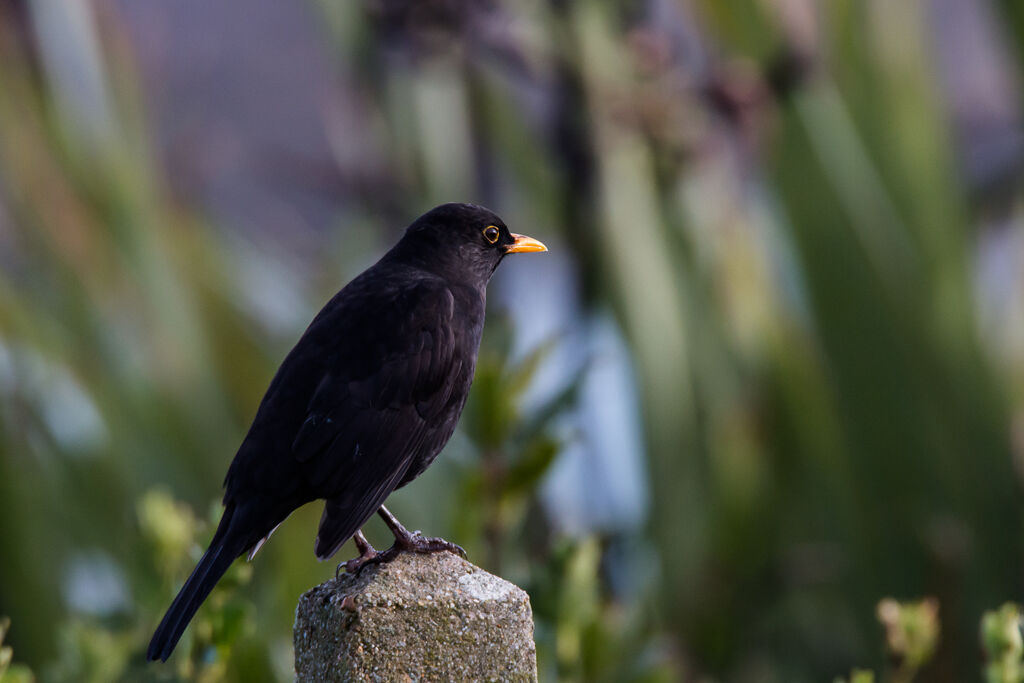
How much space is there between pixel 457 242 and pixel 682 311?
321cm

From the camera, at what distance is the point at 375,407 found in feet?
6.62

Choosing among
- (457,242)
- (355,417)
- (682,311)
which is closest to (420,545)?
(355,417)

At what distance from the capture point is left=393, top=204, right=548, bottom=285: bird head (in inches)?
94.7

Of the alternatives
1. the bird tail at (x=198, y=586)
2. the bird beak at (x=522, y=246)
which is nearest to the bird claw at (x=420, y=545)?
the bird tail at (x=198, y=586)

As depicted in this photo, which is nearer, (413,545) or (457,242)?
(413,545)

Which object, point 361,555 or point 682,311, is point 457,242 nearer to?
point 361,555

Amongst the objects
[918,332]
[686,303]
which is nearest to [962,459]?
[918,332]

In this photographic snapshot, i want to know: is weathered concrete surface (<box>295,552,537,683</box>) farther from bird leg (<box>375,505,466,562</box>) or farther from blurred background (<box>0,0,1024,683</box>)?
blurred background (<box>0,0,1024,683</box>)

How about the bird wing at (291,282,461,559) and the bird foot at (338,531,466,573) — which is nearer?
the bird foot at (338,531,466,573)

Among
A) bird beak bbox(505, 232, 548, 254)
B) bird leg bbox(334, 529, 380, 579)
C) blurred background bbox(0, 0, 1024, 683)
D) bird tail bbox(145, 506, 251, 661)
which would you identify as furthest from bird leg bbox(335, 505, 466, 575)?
blurred background bbox(0, 0, 1024, 683)

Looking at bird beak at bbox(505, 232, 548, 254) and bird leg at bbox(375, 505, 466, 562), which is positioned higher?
bird beak at bbox(505, 232, 548, 254)

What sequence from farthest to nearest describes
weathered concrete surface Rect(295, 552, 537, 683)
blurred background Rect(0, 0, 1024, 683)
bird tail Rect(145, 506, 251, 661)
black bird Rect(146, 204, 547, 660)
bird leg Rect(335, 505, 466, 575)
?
blurred background Rect(0, 0, 1024, 683) < black bird Rect(146, 204, 547, 660) < bird leg Rect(335, 505, 466, 575) < bird tail Rect(145, 506, 251, 661) < weathered concrete surface Rect(295, 552, 537, 683)

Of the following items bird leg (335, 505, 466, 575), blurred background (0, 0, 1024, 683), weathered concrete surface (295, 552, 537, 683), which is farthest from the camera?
blurred background (0, 0, 1024, 683)

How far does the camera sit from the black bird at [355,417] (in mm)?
1910
